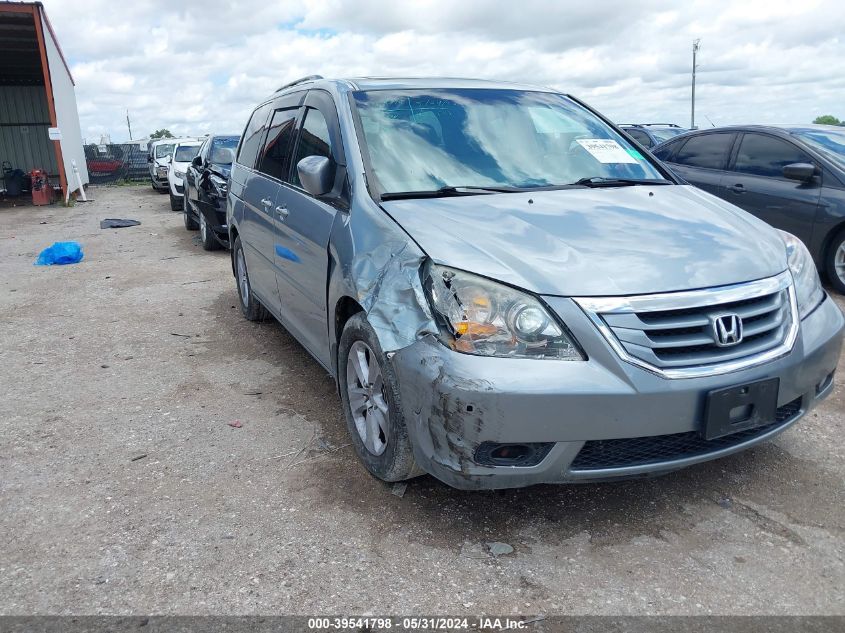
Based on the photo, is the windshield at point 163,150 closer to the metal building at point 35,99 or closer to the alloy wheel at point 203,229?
the metal building at point 35,99

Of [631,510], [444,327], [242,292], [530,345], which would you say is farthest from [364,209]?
[242,292]

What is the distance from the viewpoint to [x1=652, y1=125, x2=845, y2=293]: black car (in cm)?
648

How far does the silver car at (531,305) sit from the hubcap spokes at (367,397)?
11mm

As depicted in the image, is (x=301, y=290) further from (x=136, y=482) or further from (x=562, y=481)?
(x=562, y=481)

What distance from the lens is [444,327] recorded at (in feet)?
8.62

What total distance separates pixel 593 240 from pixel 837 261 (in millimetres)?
4688

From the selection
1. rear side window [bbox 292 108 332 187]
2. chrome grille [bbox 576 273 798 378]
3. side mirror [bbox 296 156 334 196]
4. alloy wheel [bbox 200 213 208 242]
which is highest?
rear side window [bbox 292 108 332 187]

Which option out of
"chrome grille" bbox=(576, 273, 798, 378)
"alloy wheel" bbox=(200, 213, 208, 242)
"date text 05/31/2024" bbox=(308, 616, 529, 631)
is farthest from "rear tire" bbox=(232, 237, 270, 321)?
"alloy wheel" bbox=(200, 213, 208, 242)

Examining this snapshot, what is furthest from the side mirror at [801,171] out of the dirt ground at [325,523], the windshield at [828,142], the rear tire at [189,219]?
the rear tire at [189,219]

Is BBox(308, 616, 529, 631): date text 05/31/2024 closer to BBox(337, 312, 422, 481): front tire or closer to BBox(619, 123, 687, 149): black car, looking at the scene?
BBox(337, 312, 422, 481): front tire

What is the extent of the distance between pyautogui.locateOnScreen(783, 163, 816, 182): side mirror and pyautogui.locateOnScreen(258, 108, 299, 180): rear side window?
15.2 ft

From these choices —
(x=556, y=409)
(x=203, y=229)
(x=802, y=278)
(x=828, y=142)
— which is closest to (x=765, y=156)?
(x=828, y=142)

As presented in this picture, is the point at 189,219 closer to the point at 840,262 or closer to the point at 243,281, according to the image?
the point at 243,281

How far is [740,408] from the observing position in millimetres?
2639
